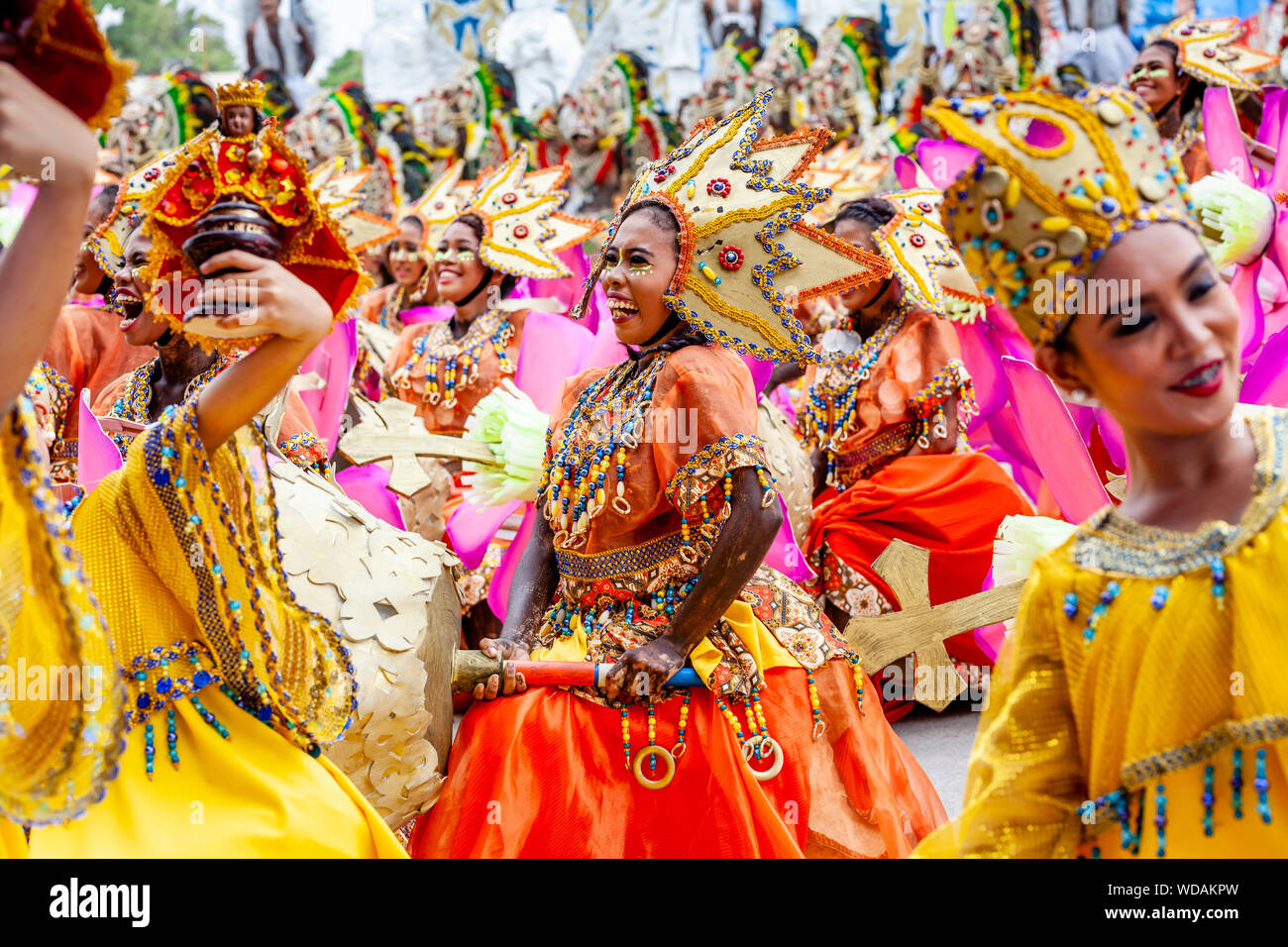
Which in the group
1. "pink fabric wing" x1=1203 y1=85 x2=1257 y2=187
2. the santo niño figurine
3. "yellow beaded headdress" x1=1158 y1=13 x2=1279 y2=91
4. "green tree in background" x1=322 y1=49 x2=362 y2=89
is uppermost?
"green tree in background" x1=322 y1=49 x2=362 y2=89

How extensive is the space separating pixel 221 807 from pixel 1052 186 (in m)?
1.44

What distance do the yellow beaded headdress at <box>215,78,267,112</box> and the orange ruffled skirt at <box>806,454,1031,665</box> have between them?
3.57m

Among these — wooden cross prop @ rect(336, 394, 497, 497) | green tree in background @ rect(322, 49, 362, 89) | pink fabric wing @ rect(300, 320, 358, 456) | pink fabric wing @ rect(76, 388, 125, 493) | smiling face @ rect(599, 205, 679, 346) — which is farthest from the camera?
green tree in background @ rect(322, 49, 362, 89)

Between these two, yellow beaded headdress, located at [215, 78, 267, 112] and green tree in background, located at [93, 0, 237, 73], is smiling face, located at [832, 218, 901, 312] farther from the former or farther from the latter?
green tree in background, located at [93, 0, 237, 73]

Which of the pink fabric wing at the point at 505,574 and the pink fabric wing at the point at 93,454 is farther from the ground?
the pink fabric wing at the point at 93,454

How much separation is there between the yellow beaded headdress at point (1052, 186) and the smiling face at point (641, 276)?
1230 millimetres

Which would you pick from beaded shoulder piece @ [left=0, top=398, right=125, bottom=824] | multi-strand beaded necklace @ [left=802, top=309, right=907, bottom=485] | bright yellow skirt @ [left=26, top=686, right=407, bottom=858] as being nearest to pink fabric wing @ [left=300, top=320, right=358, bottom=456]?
multi-strand beaded necklace @ [left=802, top=309, right=907, bottom=485]

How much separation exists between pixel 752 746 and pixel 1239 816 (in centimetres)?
134

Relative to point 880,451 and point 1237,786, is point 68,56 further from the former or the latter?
point 880,451

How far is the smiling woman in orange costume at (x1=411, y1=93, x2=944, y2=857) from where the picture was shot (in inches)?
106

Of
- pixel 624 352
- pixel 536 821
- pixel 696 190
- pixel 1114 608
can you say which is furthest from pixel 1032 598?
pixel 624 352

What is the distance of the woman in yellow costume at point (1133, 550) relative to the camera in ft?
5.11

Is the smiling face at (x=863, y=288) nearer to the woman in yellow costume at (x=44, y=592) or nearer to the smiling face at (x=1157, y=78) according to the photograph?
the smiling face at (x=1157, y=78)

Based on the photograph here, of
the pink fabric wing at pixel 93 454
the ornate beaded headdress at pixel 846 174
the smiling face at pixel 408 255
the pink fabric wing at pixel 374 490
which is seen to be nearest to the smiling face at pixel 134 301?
the pink fabric wing at pixel 93 454
